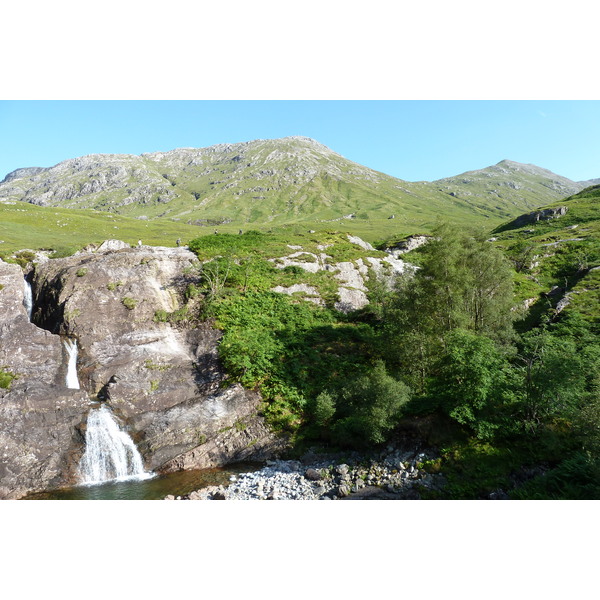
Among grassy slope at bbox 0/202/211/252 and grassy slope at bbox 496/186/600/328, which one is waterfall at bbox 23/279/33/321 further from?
grassy slope at bbox 496/186/600/328

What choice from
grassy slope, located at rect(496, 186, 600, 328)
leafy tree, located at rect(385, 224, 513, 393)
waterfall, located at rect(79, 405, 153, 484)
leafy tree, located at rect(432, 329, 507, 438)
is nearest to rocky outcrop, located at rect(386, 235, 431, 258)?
grassy slope, located at rect(496, 186, 600, 328)

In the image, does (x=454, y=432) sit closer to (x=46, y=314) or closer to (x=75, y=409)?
(x=75, y=409)

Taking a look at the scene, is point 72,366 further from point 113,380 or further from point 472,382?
point 472,382

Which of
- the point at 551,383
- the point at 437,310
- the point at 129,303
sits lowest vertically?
the point at 551,383

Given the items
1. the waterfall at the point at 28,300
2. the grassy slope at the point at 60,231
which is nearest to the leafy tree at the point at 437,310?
the waterfall at the point at 28,300

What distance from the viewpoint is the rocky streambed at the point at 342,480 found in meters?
17.1

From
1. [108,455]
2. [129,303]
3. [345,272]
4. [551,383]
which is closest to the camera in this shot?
[551,383]

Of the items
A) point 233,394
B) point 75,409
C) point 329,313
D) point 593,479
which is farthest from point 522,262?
point 75,409

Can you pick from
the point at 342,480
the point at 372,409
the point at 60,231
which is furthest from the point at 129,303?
the point at 60,231

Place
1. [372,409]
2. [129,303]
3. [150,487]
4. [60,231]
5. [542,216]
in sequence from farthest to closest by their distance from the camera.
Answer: [60,231] < [542,216] < [129,303] < [150,487] < [372,409]

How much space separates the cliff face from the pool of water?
71cm

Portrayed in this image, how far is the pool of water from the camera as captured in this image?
1852cm

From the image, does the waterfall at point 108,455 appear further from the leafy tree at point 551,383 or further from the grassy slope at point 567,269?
the grassy slope at point 567,269

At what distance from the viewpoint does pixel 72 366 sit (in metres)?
25.6
